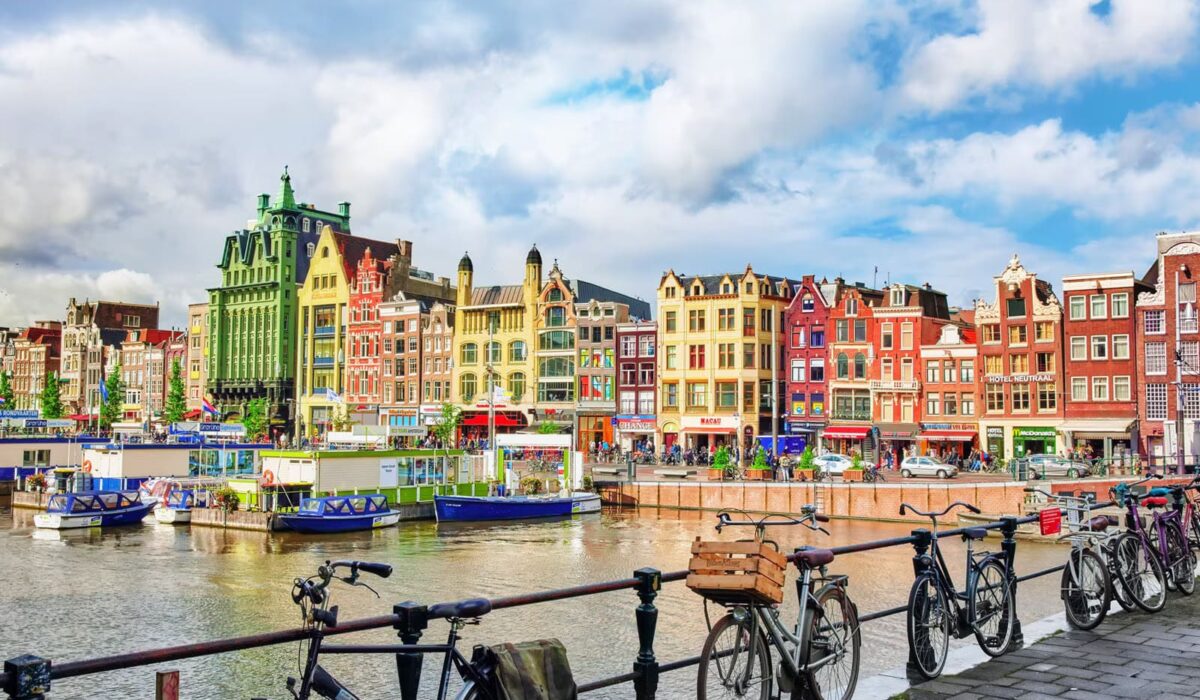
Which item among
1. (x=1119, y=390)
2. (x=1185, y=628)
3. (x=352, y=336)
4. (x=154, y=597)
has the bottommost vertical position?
(x=154, y=597)

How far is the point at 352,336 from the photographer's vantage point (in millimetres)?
109875

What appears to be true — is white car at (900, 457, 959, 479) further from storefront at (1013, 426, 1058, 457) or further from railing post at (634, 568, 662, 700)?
railing post at (634, 568, 662, 700)

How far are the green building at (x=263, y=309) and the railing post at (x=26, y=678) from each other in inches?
4591

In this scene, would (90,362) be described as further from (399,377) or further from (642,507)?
(642,507)

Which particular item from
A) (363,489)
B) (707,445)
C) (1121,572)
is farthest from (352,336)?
(1121,572)

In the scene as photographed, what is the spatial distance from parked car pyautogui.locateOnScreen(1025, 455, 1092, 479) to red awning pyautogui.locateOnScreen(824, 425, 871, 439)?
17.0m

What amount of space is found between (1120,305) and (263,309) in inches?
3522

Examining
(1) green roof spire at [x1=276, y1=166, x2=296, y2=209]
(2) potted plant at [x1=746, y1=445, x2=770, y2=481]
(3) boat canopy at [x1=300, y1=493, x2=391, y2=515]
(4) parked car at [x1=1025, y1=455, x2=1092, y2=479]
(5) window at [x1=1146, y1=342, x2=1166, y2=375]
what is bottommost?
(3) boat canopy at [x1=300, y1=493, x2=391, y2=515]

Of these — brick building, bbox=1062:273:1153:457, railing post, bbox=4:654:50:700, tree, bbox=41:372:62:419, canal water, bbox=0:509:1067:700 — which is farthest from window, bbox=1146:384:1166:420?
tree, bbox=41:372:62:419

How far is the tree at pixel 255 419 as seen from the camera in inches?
3986

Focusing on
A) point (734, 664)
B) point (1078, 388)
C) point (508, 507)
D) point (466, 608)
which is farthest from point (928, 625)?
point (1078, 388)

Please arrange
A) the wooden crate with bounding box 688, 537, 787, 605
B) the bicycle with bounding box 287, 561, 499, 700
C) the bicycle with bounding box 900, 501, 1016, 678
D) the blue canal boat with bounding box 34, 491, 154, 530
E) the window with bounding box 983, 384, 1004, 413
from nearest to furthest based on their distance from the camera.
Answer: the bicycle with bounding box 287, 561, 499, 700 < the wooden crate with bounding box 688, 537, 787, 605 < the bicycle with bounding box 900, 501, 1016, 678 < the blue canal boat with bounding box 34, 491, 154, 530 < the window with bounding box 983, 384, 1004, 413

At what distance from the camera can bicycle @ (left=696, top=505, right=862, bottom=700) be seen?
8047 millimetres

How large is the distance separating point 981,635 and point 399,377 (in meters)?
96.9
